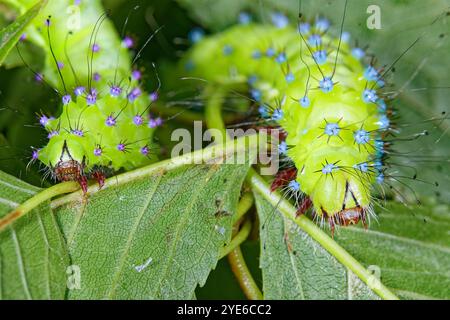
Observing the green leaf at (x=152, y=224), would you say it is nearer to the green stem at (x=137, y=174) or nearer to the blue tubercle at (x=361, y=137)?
the green stem at (x=137, y=174)

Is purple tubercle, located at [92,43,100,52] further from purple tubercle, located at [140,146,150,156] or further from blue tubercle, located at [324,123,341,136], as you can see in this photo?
blue tubercle, located at [324,123,341,136]

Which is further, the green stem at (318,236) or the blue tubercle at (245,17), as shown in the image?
the blue tubercle at (245,17)

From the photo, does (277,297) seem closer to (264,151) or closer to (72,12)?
(264,151)

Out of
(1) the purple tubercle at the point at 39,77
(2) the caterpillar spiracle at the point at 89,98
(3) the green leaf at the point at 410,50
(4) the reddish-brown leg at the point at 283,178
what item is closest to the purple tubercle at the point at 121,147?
(2) the caterpillar spiracle at the point at 89,98

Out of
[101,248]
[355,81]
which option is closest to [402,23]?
[355,81]

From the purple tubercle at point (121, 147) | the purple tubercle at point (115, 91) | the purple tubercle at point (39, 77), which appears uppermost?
the purple tubercle at point (39, 77)

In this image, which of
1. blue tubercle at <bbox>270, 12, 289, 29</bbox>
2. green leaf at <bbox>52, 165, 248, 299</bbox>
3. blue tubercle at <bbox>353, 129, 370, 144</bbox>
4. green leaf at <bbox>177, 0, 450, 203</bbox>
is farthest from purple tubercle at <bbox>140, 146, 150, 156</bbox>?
blue tubercle at <bbox>270, 12, 289, 29</bbox>
